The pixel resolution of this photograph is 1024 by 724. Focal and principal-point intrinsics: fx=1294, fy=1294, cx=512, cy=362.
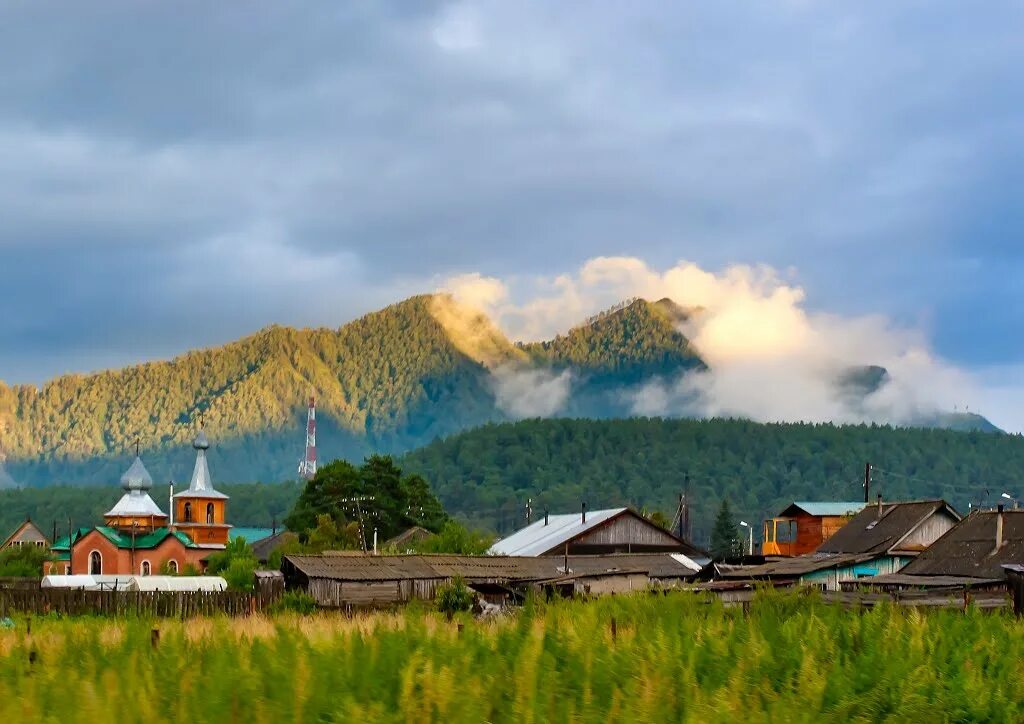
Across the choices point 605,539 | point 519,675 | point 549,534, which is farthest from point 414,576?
point 519,675

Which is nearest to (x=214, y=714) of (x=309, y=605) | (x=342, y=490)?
(x=309, y=605)

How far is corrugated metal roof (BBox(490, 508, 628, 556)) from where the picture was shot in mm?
72375

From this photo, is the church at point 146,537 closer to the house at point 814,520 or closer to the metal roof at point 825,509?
the house at point 814,520

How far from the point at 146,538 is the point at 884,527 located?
71440 millimetres

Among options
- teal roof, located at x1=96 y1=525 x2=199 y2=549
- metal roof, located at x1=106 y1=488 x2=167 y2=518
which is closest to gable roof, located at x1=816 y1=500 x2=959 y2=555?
teal roof, located at x1=96 y1=525 x2=199 y2=549

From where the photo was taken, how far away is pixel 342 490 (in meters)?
109

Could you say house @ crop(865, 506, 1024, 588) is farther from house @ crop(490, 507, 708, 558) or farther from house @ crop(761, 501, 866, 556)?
house @ crop(761, 501, 866, 556)

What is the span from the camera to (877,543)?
5381 cm

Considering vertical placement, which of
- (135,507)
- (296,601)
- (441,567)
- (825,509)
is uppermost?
(135,507)

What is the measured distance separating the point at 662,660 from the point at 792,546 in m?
71.2

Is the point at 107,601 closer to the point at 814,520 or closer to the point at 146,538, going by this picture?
the point at 814,520

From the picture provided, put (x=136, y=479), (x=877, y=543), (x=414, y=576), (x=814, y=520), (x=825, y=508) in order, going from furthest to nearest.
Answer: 1. (x=136, y=479)
2. (x=825, y=508)
3. (x=814, y=520)
4. (x=877, y=543)
5. (x=414, y=576)

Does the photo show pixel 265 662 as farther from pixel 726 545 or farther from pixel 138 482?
pixel 726 545

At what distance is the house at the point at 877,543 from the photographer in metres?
48.4
